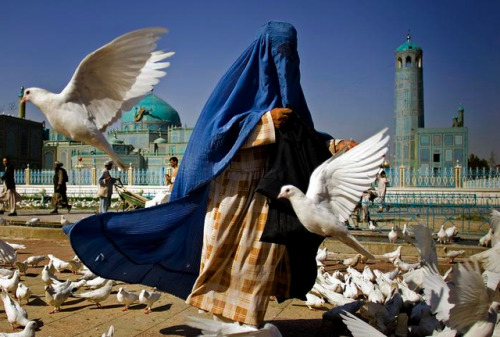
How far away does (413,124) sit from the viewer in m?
39.8

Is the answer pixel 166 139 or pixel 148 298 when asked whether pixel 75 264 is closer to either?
pixel 148 298

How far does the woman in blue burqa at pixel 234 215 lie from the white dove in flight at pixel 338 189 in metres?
0.24

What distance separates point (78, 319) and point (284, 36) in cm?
235

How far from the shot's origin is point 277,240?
253 cm

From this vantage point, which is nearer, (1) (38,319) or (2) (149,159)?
(1) (38,319)

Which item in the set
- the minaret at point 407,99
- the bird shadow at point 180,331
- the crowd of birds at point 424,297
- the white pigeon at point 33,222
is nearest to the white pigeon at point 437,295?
the crowd of birds at point 424,297

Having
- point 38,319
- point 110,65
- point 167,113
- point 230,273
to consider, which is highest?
point 167,113

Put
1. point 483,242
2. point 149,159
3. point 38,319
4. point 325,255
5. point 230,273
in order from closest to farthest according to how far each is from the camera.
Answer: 1. point 230,273
2. point 38,319
3. point 325,255
4. point 483,242
5. point 149,159

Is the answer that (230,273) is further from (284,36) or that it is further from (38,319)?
(38,319)

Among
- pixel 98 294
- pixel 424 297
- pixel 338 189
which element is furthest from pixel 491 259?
pixel 98 294

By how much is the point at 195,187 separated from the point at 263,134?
20.4 inches

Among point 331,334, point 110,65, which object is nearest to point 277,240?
point 331,334

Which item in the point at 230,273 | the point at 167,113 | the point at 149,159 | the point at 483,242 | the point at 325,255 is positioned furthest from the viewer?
the point at 167,113

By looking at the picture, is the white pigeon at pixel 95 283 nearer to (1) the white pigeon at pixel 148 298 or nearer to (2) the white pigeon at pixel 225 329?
(1) the white pigeon at pixel 148 298
